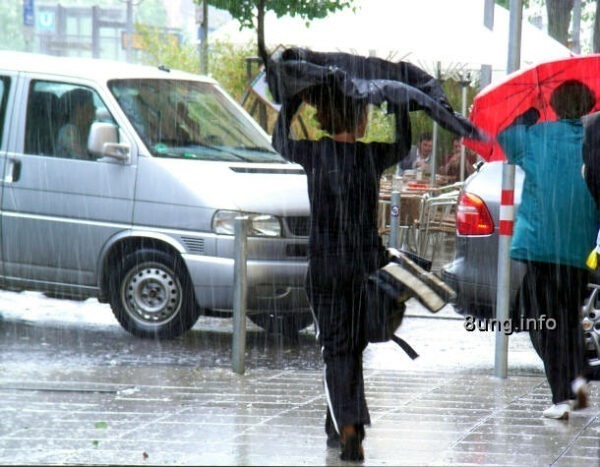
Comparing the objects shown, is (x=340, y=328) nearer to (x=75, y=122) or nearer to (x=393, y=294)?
(x=393, y=294)

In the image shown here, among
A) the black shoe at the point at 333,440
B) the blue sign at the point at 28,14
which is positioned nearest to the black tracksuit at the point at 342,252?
the black shoe at the point at 333,440

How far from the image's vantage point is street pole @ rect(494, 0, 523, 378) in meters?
8.17

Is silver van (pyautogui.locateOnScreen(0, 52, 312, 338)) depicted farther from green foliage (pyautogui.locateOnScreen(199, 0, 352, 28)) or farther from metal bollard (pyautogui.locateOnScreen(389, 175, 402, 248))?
green foliage (pyautogui.locateOnScreen(199, 0, 352, 28))

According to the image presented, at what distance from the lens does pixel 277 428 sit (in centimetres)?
651

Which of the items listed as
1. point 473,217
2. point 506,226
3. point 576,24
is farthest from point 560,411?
point 576,24

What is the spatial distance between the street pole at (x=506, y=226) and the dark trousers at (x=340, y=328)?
A: 8.79ft

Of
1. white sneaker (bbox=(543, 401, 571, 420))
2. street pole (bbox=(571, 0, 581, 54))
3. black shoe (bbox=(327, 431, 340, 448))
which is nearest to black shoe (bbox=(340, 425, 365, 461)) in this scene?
black shoe (bbox=(327, 431, 340, 448))

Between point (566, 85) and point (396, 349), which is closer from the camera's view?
point (566, 85)

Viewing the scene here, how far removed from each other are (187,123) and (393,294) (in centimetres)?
533

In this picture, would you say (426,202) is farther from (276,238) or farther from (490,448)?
(490,448)

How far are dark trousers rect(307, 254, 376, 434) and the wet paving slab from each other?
0.26 m

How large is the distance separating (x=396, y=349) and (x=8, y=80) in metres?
3.94

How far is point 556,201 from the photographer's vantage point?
6848 mm

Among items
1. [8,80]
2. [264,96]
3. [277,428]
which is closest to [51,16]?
[264,96]
